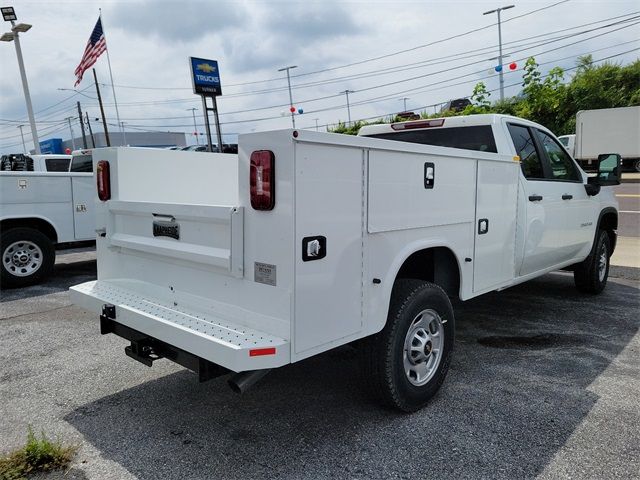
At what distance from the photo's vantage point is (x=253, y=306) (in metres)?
2.80

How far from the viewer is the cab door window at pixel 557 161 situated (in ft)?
17.4

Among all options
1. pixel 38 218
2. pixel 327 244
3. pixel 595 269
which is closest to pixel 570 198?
pixel 595 269

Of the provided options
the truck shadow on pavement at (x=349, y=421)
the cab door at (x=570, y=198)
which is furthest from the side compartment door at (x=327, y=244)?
the cab door at (x=570, y=198)

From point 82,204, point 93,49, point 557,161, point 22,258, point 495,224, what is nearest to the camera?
point 495,224

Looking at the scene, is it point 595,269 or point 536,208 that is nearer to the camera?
point 536,208

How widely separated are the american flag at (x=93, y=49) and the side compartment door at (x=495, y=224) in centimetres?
1900

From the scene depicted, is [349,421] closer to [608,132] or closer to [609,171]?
[609,171]

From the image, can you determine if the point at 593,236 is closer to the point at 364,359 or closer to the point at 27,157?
the point at 364,359

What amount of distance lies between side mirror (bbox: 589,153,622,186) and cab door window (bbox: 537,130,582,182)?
0.78ft

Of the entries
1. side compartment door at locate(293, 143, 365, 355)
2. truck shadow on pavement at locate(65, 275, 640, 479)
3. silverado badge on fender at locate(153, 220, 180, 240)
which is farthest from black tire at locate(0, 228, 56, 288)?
side compartment door at locate(293, 143, 365, 355)

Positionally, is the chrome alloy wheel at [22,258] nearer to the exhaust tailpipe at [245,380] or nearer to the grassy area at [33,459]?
the grassy area at [33,459]

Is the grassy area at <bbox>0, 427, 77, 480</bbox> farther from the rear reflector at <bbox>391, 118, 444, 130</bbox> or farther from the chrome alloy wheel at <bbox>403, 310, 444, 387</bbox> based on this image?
the rear reflector at <bbox>391, 118, 444, 130</bbox>

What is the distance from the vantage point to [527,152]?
16.2ft

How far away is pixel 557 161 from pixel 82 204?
6.75m
